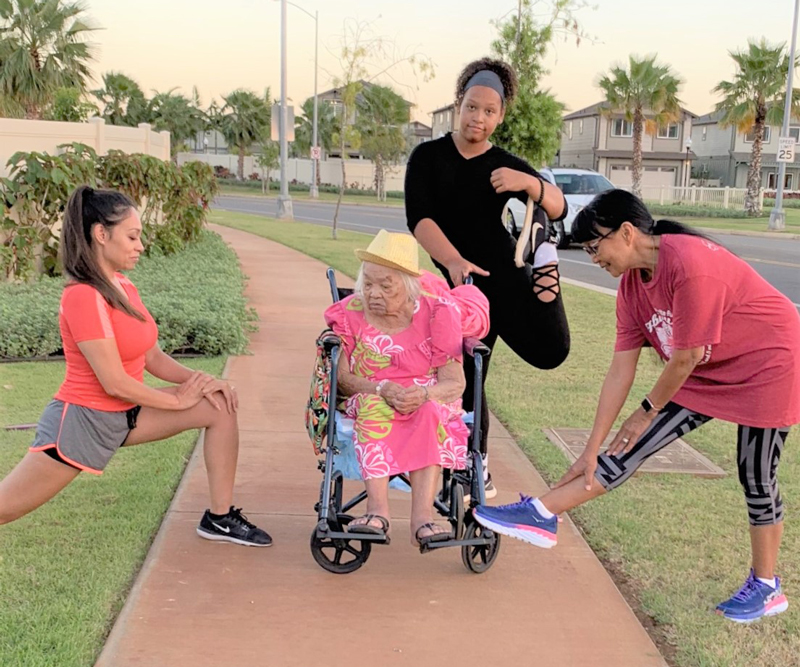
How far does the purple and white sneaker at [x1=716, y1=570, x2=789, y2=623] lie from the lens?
3.33m

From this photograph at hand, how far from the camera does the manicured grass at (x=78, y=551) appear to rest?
9.93ft

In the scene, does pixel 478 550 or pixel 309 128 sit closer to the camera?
pixel 478 550

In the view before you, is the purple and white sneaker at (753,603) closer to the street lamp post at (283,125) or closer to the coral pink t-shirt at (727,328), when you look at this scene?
the coral pink t-shirt at (727,328)

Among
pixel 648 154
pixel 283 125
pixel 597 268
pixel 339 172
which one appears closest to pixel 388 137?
pixel 283 125

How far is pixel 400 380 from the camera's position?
396cm

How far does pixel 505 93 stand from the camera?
4.24 m

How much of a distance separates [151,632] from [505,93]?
2817 millimetres

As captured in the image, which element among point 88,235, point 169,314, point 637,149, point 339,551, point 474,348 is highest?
point 637,149

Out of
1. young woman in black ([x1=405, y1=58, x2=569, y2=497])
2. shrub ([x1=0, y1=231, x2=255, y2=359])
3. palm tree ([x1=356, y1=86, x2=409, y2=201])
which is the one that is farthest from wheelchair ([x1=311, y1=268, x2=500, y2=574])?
palm tree ([x1=356, y1=86, x2=409, y2=201])

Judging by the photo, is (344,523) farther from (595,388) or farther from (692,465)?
(595,388)

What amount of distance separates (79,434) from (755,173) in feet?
123

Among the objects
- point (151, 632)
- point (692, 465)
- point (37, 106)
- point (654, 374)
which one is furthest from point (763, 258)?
point (37, 106)

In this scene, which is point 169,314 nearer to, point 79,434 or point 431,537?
point 79,434

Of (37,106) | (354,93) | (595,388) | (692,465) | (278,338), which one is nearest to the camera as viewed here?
(692,465)
